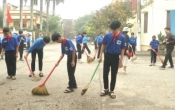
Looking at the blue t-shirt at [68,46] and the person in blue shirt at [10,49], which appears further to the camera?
the person in blue shirt at [10,49]

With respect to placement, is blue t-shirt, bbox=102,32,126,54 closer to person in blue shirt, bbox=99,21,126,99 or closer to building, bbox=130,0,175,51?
person in blue shirt, bbox=99,21,126,99

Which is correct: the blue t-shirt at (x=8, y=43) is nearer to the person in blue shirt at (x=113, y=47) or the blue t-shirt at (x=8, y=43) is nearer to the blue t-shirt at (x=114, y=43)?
the person in blue shirt at (x=113, y=47)

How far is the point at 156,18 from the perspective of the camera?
2144 cm

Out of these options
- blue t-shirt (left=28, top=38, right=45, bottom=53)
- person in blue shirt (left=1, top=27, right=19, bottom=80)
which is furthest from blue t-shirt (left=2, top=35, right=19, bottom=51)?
blue t-shirt (left=28, top=38, right=45, bottom=53)

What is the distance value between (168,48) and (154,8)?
11614mm

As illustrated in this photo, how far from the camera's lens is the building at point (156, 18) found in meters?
20.1

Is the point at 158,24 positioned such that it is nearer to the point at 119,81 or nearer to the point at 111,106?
the point at 119,81

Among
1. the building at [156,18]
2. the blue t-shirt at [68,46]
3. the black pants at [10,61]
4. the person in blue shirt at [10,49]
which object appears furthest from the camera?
the building at [156,18]

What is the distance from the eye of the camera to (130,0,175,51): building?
20.1 metres

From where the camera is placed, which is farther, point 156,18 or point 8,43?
point 156,18

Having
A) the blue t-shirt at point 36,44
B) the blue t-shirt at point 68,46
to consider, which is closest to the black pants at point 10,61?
the blue t-shirt at point 36,44

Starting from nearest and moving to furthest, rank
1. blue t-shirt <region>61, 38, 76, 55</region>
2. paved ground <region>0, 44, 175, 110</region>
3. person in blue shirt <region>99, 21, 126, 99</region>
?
1. paved ground <region>0, 44, 175, 110</region>
2. person in blue shirt <region>99, 21, 126, 99</region>
3. blue t-shirt <region>61, 38, 76, 55</region>

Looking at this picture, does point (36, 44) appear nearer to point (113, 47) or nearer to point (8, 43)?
point (8, 43)

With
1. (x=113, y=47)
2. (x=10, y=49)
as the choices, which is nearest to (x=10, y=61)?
(x=10, y=49)
